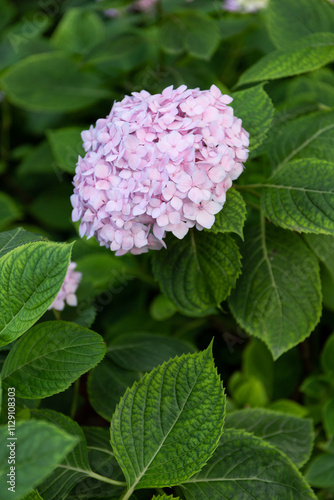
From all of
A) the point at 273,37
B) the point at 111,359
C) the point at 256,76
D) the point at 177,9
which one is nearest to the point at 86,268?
the point at 111,359

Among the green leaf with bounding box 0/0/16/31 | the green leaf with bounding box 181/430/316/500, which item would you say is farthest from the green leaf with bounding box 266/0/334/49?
the green leaf with bounding box 0/0/16/31

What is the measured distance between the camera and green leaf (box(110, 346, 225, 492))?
2.56 ft

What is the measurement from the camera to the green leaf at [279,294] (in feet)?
3.45

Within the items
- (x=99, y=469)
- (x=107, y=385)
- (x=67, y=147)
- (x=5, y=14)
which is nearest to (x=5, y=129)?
(x=5, y=14)

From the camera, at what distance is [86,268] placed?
57.8 inches

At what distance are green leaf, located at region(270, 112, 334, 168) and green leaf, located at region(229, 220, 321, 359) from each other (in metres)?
0.21

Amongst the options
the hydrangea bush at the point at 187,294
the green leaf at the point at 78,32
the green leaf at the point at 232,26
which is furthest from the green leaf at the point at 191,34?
the green leaf at the point at 78,32

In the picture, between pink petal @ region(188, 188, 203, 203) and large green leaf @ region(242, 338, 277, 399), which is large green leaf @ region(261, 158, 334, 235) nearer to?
pink petal @ region(188, 188, 203, 203)

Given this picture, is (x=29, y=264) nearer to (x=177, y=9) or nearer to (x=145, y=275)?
(x=145, y=275)

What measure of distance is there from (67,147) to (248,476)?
1.27m

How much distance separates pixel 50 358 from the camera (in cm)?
85

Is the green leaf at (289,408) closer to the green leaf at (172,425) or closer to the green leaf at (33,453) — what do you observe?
the green leaf at (172,425)

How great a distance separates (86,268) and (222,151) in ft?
2.43

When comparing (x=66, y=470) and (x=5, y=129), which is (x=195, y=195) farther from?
(x=5, y=129)
